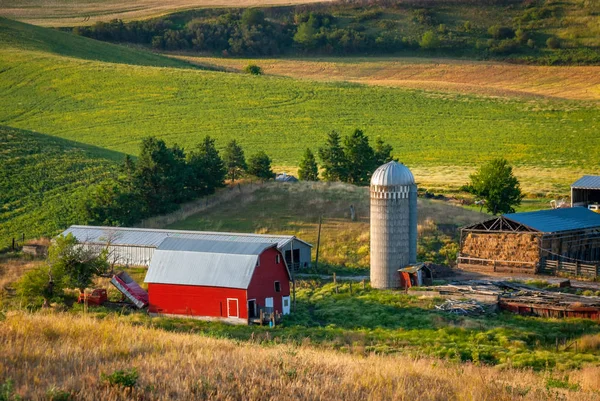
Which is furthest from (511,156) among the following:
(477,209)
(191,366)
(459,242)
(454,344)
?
(191,366)

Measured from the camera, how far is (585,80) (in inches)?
5162

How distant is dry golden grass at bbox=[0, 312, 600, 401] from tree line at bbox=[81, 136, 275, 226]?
132ft

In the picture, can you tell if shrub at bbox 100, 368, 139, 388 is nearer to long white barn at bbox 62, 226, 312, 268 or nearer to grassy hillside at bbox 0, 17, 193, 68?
long white barn at bbox 62, 226, 312, 268

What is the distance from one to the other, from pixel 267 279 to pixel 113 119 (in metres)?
67.7

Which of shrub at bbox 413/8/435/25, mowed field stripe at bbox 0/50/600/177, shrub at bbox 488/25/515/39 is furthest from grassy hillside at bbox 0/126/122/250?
shrub at bbox 413/8/435/25

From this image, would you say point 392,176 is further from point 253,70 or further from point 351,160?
point 253,70

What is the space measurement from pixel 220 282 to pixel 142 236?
15013 mm

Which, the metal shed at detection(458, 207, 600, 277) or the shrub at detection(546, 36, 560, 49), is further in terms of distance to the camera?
the shrub at detection(546, 36, 560, 49)

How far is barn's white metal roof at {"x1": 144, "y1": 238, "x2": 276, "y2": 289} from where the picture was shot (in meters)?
39.4

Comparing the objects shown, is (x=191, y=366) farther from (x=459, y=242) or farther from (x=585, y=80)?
(x=585, y=80)

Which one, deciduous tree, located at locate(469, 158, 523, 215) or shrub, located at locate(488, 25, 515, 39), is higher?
shrub, located at locate(488, 25, 515, 39)

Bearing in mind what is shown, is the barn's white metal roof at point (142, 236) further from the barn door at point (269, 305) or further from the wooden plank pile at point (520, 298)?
the wooden plank pile at point (520, 298)

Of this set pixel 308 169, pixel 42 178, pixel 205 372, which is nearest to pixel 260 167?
pixel 308 169

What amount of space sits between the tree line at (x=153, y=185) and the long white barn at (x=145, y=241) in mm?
5083
